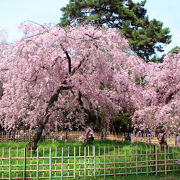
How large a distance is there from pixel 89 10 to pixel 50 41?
58.7 feet

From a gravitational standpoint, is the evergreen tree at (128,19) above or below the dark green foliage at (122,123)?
above

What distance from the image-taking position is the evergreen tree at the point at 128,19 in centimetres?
2444

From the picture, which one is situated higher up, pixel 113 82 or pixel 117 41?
pixel 117 41

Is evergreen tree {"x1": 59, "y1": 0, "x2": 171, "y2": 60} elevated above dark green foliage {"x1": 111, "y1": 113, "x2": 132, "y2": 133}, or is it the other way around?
evergreen tree {"x1": 59, "y1": 0, "x2": 171, "y2": 60}

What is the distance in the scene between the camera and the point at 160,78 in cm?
1158

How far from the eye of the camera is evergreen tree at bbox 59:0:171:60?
24.4 metres

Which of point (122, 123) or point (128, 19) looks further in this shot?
point (128, 19)

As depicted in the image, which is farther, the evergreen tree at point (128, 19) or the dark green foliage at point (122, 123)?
the evergreen tree at point (128, 19)

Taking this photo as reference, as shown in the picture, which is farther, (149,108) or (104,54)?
(149,108)

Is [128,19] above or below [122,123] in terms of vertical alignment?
above

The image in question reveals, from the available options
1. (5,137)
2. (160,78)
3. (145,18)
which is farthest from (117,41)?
(145,18)

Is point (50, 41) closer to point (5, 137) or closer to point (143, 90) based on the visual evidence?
point (143, 90)

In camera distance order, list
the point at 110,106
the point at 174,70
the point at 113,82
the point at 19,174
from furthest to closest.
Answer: the point at 110,106, the point at 113,82, the point at 174,70, the point at 19,174

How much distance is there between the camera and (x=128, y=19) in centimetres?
2662
